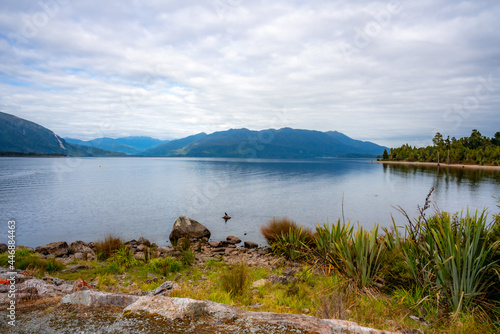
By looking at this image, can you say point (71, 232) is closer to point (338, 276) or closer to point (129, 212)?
point (129, 212)

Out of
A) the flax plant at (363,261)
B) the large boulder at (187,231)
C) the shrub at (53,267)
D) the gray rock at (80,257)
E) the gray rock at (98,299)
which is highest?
the gray rock at (98,299)

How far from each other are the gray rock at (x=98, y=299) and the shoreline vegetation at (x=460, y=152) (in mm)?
155419

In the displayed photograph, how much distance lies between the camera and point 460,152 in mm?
142750

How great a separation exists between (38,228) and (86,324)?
26591mm

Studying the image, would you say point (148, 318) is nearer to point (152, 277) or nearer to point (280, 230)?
point (152, 277)

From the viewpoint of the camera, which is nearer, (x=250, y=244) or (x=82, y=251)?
(x=82, y=251)

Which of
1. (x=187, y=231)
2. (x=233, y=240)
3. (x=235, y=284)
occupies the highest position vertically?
(x=235, y=284)

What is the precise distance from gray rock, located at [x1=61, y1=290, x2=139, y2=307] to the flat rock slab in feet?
0.85

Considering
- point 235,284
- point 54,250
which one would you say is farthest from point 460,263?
point 54,250

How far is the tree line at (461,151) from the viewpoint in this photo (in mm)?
123537

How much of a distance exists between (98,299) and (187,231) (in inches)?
719

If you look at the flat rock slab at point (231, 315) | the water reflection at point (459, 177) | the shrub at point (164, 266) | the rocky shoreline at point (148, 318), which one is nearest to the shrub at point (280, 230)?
the shrub at point (164, 266)

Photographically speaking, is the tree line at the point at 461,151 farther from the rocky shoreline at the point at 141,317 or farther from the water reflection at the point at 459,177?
the rocky shoreline at the point at 141,317

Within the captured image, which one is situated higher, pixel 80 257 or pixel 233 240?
pixel 80 257
